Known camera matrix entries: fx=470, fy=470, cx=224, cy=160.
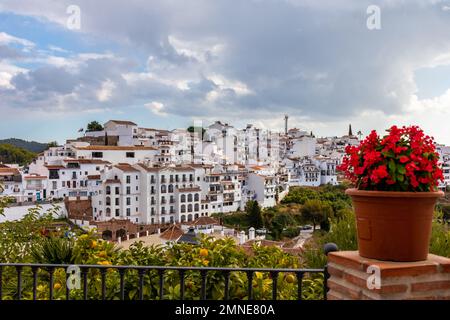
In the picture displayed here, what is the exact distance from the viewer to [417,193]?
2.79 m

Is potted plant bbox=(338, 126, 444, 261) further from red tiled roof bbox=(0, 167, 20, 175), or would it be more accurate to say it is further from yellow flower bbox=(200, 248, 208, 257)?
red tiled roof bbox=(0, 167, 20, 175)

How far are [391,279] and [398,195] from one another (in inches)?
19.3

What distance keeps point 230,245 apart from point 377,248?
8.03 ft

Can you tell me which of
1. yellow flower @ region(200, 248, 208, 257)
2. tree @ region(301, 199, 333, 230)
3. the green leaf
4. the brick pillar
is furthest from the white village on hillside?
the green leaf

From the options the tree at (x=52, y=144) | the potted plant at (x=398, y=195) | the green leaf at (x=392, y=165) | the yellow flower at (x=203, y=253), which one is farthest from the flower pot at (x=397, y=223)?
the tree at (x=52, y=144)

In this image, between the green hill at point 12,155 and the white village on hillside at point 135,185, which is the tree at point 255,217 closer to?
the white village on hillside at point 135,185

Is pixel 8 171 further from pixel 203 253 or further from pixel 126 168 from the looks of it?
pixel 203 253

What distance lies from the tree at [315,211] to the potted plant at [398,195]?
45625 millimetres

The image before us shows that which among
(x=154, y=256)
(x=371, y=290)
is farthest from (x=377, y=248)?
(x=154, y=256)

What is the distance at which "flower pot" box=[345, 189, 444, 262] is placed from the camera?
2807 mm

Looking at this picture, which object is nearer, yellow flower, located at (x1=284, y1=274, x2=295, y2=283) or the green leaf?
the green leaf

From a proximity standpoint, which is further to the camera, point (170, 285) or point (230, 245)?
point (230, 245)

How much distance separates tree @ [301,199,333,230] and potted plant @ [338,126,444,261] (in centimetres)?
4562
